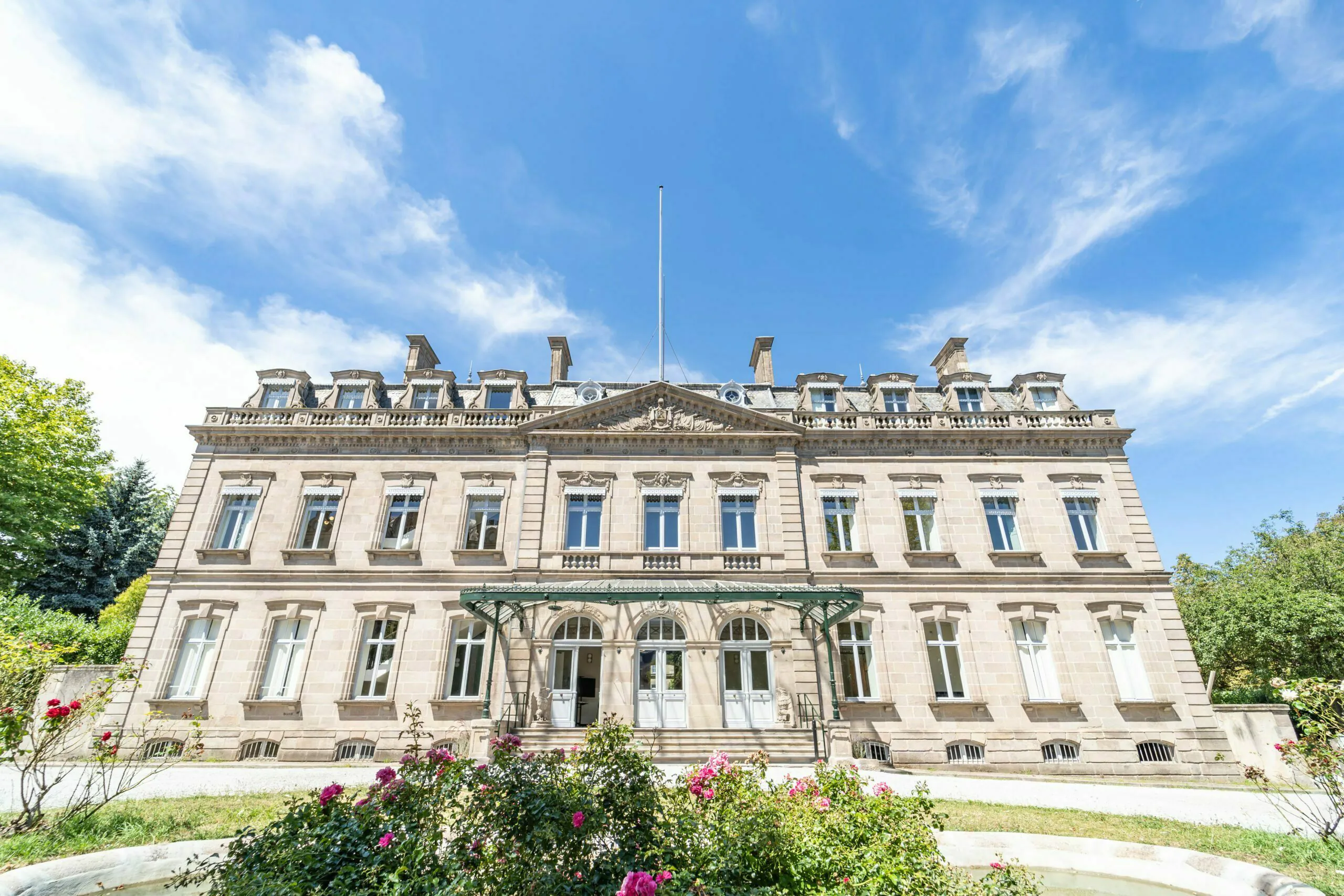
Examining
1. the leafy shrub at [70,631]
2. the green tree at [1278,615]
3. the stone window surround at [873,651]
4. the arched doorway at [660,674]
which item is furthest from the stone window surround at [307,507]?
the green tree at [1278,615]

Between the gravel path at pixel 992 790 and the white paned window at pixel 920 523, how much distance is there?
7.18m

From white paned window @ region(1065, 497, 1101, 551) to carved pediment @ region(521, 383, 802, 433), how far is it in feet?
32.3

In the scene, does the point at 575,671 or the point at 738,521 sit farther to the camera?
the point at 738,521

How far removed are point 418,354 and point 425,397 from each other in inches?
111

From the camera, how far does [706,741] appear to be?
16.1 m

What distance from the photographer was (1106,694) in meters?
17.5

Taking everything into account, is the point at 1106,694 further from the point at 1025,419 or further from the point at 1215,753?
the point at 1025,419

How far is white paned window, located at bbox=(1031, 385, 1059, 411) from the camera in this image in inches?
868

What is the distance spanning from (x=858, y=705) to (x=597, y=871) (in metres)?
14.3

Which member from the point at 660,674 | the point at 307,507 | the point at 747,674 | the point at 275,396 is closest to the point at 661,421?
the point at 660,674

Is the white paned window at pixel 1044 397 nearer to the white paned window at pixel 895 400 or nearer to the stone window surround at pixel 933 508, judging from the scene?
the white paned window at pixel 895 400

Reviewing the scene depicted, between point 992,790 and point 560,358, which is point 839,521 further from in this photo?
point 560,358

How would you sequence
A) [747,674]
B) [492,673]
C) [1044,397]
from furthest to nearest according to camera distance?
[1044,397]
[747,674]
[492,673]

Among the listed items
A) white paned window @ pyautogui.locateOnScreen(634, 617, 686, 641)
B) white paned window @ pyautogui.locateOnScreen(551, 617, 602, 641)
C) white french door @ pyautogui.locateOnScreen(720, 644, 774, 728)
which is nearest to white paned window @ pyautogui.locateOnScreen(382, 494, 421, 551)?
white paned window @ pyautogui.locateOnScreen(551, 617, 602, 641)
